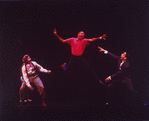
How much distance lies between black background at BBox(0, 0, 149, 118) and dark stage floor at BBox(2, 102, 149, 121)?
89cm

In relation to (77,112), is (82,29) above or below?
above

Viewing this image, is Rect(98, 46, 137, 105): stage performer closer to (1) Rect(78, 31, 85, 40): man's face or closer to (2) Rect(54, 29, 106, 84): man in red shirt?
(2) Rect(54, 29, 106, 84): man in red shirt

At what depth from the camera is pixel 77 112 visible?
207 inches

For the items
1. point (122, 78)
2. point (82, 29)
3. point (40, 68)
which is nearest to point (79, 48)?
point (82, 29)

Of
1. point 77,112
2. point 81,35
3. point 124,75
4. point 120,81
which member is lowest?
point 77,112

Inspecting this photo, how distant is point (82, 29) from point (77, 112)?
2.79 metres

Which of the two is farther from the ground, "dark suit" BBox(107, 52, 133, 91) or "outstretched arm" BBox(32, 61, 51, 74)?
"outstretched arm" BBox(32, 61, 51, 74)

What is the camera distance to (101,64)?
6.52 meters

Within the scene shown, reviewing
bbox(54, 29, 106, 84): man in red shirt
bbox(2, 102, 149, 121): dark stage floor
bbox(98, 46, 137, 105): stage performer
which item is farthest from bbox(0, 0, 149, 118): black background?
bbox(2, 102, 149, 121): dark stage floor

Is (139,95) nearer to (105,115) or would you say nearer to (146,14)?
(105,115)

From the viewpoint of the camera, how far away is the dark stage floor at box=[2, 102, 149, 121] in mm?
4912

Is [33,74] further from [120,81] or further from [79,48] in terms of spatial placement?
[120,81]

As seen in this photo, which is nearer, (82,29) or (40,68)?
(40,68)

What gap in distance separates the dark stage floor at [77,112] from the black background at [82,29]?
2.91 ft
